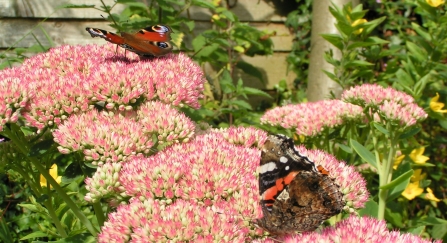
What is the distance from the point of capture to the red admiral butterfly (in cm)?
128

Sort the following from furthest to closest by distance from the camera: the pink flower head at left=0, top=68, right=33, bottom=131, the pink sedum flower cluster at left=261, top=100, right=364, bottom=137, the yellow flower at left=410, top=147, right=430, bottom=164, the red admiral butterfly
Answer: the yellow flower at left=410, top=147, right=430, bottom=164 → the pink sedum flower cluster at left=261, top=100, right=364, bottom=137 → the pink flower head at left=0, top=68, right=33, bottom=131 → the red admiral butterfly

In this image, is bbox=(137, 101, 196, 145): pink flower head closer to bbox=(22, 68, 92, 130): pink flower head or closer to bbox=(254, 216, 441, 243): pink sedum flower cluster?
bbox=(22, 68, 92, 130): pink flower head

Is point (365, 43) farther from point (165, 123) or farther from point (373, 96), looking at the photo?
point (165, 123)

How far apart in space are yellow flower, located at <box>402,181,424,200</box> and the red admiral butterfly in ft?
5.49

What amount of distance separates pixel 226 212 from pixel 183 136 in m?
0.43

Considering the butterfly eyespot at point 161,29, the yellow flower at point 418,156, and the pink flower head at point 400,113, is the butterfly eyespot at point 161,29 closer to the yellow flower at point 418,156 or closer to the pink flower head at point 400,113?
the pink flower head at point 400,113

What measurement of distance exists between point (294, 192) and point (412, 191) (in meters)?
1.77

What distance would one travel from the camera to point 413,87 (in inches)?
106

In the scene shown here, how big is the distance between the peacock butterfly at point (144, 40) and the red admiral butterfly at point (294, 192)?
80 centimetres

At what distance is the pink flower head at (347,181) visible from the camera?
1479 millimetres

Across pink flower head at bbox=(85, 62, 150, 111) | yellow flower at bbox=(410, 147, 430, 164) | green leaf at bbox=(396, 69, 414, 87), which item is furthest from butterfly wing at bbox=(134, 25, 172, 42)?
yellow flower at bbox=(410, 147, 430, 164)

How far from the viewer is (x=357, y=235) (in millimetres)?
1171

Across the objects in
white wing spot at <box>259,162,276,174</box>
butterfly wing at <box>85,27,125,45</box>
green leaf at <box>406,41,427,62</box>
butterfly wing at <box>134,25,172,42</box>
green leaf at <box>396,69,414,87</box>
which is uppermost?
butterfly wing at <box>85,27,125,45</box>

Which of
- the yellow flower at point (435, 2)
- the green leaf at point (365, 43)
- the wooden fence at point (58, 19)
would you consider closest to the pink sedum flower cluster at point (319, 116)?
the green leaf at point (365, 43)
